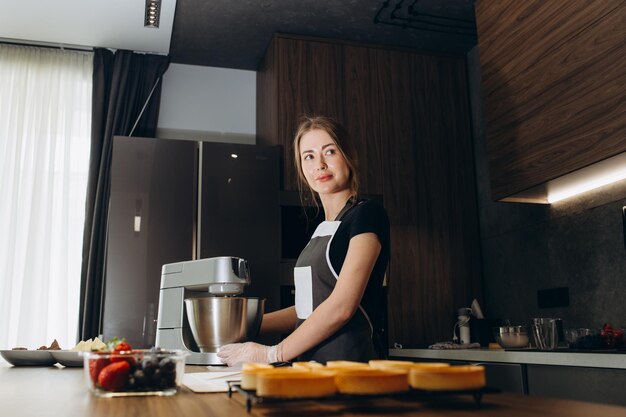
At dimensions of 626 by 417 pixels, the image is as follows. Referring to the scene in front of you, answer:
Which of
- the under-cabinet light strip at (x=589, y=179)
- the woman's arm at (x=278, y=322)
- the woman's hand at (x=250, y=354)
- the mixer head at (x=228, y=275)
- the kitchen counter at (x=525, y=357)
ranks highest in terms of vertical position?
the under-cabinet light strip at (x=589, y=179)

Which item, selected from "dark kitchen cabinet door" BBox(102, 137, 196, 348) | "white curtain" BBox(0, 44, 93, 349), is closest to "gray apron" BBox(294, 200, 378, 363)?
"dark kitchen cabinet door" BBox(102, 137, 196, 348)

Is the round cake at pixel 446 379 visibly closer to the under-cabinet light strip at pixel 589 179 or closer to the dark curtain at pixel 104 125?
the under-cabinet light strip at pixel 589 179

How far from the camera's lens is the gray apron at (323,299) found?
1.51 m

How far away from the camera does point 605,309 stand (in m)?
2.58

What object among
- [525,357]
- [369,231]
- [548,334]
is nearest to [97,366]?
[369,231]

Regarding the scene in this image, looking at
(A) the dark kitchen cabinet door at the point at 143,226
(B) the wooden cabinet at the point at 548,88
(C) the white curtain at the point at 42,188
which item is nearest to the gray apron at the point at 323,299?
(B) the wooden cabinet at the point at 548,88

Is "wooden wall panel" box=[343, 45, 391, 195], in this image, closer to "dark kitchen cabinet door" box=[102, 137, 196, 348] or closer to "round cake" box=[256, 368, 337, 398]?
"dark kitchen cabinet door" box=[102, 137, 196, 348]

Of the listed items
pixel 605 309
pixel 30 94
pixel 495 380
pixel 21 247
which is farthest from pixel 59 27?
pixel 605 309

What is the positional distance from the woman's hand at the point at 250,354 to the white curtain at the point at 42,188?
7.12ft

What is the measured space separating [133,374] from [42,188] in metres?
2.87

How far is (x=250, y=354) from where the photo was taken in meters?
1.40

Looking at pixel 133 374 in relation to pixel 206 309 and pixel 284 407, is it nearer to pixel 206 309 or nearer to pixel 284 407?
Result: pixel 284 407

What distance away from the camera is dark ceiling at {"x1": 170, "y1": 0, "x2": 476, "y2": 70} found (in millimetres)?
3258

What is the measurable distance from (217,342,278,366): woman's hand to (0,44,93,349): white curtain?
2.17 m
